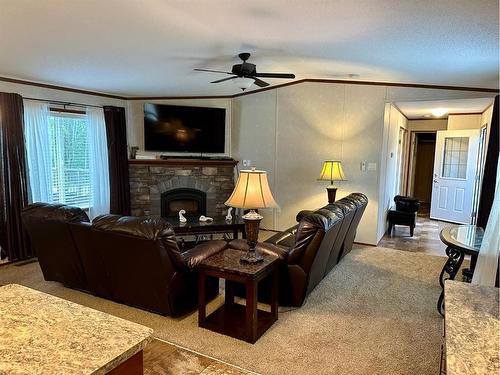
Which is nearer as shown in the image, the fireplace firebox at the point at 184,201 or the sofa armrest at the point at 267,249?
the sofa armrest at the point at 267,249

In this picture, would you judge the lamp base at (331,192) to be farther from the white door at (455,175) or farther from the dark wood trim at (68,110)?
the dark wood trim at (68,110)

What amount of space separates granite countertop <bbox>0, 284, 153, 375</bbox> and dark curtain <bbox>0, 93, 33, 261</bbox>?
3769 mm

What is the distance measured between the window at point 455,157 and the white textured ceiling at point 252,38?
3.01 metres

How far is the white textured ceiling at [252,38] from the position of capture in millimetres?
2488

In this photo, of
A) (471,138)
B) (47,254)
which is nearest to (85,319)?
(47,254)

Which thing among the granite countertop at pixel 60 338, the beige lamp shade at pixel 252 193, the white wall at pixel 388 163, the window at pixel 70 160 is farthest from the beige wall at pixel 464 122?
the granite countertop at pixel 60 338

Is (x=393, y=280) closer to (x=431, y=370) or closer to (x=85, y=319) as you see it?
(x=431, y=370)

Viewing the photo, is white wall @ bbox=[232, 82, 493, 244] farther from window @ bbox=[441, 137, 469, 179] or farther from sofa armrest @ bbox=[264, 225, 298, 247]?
sofa armrest @ bbox=[264, 225, 298, 247]

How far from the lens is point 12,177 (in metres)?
4.45

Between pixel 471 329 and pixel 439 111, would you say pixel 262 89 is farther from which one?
pixel 471 329

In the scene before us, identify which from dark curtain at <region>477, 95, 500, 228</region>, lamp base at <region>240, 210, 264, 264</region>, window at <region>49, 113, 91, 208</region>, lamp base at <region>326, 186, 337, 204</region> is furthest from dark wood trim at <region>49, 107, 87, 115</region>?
dark curtain at <region>477, 95, 500, 228</region>

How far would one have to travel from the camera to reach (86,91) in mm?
5605

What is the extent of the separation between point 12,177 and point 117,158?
1.81 m

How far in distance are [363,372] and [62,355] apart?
80.1 inches
